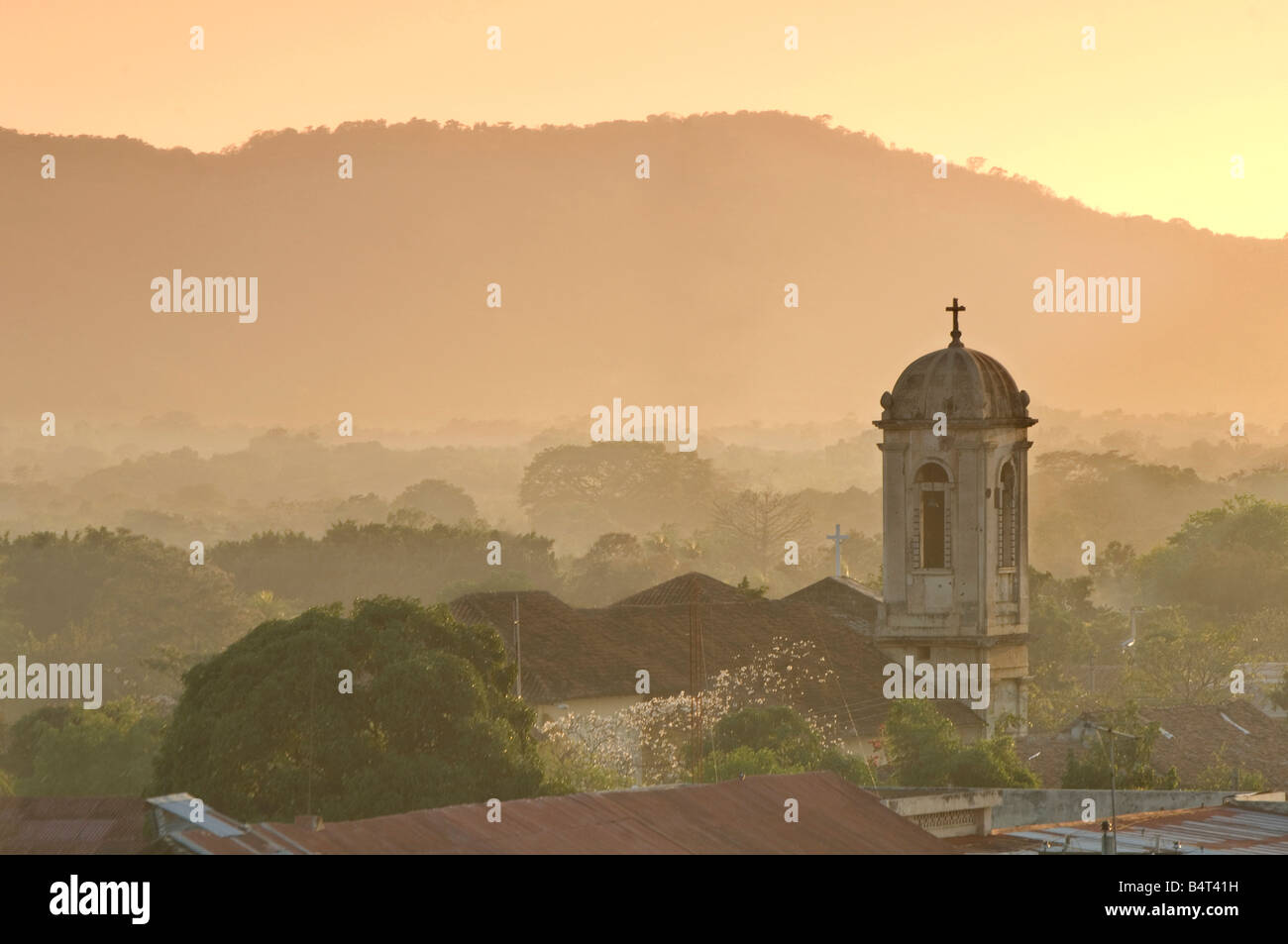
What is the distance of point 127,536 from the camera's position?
151875mm

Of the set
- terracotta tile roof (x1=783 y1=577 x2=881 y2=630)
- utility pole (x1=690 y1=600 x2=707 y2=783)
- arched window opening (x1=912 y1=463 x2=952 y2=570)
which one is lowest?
utility pole (x1=690 y1=600 x2=707 y2=783)

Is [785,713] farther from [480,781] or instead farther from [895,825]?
[895,825]

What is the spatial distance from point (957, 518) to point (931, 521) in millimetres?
711

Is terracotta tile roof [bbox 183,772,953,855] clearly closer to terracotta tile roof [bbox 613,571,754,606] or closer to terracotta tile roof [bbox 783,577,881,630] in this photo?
terracotta tile roof [bbox 613,571,754,606]

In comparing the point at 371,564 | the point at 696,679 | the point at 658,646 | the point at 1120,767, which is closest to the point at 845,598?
the point at 658,646

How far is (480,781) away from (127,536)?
106898 mm

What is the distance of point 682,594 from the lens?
7375cm

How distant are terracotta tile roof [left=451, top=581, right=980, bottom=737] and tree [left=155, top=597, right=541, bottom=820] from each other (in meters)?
10.0

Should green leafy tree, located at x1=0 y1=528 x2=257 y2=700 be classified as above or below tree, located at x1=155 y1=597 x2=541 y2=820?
above

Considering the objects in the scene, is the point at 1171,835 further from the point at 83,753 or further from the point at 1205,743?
the point at 83,753

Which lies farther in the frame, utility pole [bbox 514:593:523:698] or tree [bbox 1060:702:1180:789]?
utility pole [bbox 514:593:523:698]

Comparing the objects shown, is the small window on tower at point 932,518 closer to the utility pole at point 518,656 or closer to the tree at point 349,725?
the utility pole at point 518,656

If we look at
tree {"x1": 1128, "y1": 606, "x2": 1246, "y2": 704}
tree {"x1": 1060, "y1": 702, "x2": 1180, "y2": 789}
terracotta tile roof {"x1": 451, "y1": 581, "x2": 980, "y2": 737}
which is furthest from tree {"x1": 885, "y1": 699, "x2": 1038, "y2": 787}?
tree {"x1": 1128, "y1": 606, "x2": 1246, "y2": 704}

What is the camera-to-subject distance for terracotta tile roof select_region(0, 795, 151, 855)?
116ft
